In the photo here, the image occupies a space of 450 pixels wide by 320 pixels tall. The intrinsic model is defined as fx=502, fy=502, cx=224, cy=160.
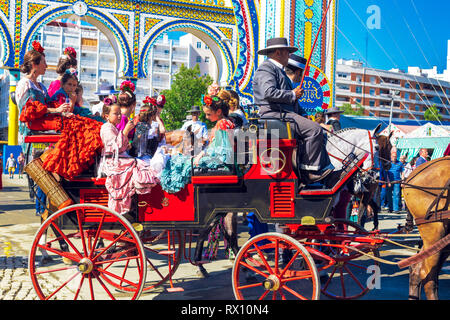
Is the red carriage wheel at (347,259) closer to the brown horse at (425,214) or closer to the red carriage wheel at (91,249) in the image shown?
the brown horse at (425,214)

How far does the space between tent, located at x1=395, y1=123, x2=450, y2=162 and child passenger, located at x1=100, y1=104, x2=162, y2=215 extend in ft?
53.1

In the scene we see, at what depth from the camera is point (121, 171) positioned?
457 cm

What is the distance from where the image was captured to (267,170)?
14.1ft

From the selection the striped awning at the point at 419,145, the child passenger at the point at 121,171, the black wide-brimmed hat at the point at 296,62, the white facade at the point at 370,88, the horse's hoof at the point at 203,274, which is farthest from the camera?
the white facade at the point at 370,88

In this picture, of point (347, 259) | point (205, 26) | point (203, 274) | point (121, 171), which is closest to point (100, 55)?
point (205, 26)

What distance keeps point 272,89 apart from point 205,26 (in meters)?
11.9

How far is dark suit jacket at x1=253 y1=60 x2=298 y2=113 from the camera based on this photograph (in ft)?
14.9

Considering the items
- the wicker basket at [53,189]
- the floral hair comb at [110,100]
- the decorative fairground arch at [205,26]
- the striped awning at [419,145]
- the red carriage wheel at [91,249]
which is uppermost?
the decorative fairground arch at [205,26]

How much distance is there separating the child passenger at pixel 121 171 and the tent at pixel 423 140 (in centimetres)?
1618

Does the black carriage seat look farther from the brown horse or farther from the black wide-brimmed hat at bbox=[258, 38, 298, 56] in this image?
the brown horse

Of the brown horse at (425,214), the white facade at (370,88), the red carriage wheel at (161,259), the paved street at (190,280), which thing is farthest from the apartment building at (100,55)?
the brown horse at (425,214)

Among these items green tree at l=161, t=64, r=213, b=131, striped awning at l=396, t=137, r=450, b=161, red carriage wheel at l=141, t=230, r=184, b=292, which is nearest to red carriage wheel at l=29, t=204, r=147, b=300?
red carriage wheel at l=141, t=230, r=184, b=292

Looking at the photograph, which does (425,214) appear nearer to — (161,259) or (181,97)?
(161,259)

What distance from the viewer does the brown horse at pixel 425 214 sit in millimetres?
4305
